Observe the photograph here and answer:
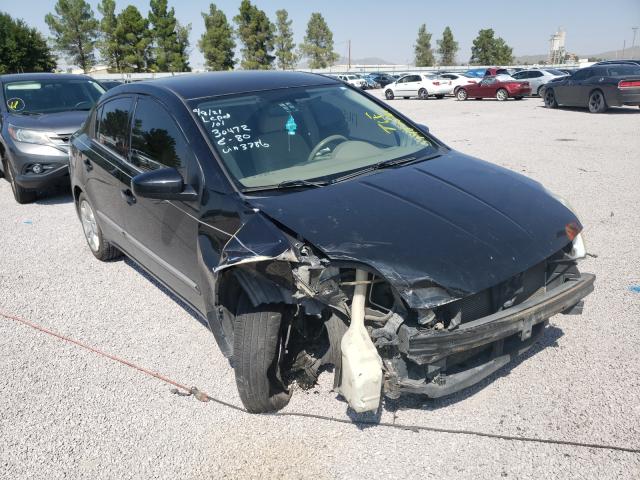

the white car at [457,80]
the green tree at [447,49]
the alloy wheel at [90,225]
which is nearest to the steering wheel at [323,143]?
the alloy wheel at [90,225]

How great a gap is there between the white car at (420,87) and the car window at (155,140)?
1006 inches

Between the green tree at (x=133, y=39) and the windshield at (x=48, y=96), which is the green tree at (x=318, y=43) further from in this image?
the windshield at (x=48, y=96)

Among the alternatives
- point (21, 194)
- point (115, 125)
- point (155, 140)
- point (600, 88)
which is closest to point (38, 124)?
point (21, 194)

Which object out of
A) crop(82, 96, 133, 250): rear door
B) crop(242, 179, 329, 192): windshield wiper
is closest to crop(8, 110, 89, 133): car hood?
crop(82, 96, 133, 250): rear door

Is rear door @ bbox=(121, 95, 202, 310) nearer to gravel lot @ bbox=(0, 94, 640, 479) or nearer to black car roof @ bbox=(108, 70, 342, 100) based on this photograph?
black car roof @ bbox=(108, 70, 342, 100)

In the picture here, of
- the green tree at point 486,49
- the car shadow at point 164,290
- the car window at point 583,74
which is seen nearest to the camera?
the car shadow at point 164,290

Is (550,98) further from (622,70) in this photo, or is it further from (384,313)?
(384,313)

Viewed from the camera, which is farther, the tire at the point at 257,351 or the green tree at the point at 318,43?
the green tree at the point at 318,43

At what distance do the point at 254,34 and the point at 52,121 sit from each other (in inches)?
2380

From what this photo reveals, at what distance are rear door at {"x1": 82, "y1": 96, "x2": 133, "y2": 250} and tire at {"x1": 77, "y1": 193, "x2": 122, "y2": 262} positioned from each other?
218mm

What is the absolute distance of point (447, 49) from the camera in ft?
270

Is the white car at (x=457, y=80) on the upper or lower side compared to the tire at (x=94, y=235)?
upper

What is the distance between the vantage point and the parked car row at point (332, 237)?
2.53m

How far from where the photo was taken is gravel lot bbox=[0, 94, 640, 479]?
8.65 feet
